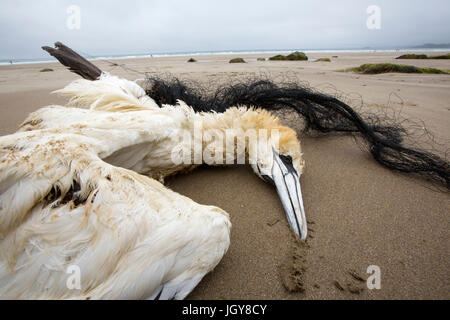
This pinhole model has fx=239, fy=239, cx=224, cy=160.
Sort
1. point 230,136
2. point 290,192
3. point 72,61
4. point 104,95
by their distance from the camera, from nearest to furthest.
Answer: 1. point 290,192
2. point 230,136
3. point 104,95
4. point 72,61

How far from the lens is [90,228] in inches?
40.0

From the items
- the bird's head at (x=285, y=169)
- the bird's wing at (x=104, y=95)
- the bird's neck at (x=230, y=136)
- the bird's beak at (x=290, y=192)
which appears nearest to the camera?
the bird's beak at (x=290, y=192)

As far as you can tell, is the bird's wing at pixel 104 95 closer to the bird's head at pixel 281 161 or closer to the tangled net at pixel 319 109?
the tangled net at pixel 319 109

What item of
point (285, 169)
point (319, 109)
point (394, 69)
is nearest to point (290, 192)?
point (285, 169)

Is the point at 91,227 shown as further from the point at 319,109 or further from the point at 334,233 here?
the point at 319,109

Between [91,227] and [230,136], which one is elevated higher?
[230,136]

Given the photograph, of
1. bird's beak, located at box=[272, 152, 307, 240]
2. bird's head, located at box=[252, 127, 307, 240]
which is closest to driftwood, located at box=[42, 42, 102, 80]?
bird's head, located at box=[252, 127, 307, 240]

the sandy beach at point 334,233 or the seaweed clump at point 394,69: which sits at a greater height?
the seaweed clump at point 394,69

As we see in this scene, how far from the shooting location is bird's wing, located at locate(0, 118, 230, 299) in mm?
958

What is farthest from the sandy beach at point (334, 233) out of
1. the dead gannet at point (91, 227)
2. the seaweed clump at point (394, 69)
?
the seaweed clump at point (394, 69)

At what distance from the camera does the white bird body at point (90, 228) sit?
Answer: 0.96m

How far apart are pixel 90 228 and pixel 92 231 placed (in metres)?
0.02

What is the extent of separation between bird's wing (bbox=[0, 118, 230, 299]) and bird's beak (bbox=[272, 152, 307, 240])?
59 centimetres

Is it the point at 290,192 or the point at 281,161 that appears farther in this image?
the point at 281,161
